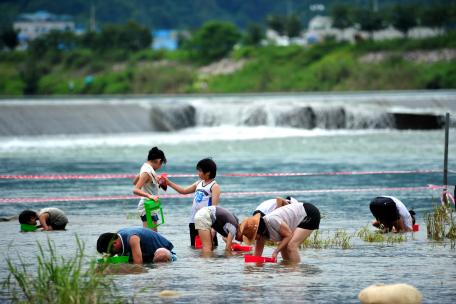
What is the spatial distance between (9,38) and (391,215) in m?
84.4

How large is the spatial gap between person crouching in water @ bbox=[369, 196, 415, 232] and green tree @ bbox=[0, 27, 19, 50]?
8304cm

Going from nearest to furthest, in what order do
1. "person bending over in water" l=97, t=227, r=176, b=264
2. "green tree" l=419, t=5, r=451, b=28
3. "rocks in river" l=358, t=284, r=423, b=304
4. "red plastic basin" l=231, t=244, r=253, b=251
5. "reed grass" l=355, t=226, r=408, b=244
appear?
"rocks in river" l=358, t=284, r=423, b=304
"person bending over in water" l=97, t=227, r=176, b=264
"red plastic basin" l=231, t=244, r=253, b=251
"reed grass" l=355, t=226, r=408, b=244
"green tree" l=419, t=5, r=451, b=28

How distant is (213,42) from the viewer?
300 ft

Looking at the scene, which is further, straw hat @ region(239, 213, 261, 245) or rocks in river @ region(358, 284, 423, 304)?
straw hat @ region(239, 213, 261, 245)

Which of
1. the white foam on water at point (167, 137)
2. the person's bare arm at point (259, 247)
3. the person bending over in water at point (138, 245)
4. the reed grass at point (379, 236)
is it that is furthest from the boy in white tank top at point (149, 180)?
the white foam on water at point (167, 137)

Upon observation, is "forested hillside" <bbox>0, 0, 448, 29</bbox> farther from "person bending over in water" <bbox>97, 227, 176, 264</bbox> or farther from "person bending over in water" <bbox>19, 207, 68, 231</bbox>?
"person bending over in water" <bbox>97, 227, 176, 264</bbox>

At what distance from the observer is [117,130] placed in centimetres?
4516

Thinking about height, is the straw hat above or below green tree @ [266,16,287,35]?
below

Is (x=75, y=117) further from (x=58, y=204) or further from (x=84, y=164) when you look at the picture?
(x=58, y=204)

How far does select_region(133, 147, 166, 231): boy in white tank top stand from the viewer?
1481 cm

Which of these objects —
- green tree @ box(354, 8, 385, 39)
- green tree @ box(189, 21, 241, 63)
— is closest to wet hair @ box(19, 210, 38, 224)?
green tree @ box(189, 21, 241, 63)

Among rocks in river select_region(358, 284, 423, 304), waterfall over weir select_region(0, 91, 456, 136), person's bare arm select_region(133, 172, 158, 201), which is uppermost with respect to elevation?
waterfall over weir select_region(0, 91, 456, 136)

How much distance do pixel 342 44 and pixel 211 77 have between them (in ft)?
38.6

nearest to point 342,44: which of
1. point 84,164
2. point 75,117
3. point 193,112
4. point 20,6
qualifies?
point 193,112
